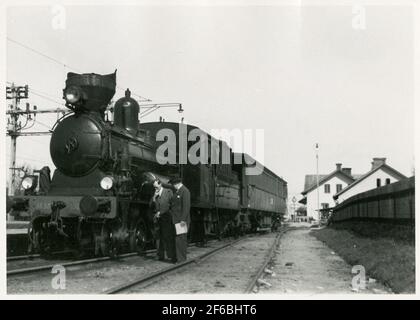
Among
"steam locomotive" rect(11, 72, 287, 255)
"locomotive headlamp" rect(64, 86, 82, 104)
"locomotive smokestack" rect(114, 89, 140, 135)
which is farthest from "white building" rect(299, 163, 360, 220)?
"locomotive headlamp" rect(64, 86, 82, 104)

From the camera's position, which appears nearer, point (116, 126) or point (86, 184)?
point (86, 184)

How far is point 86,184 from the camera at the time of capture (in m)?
10.3

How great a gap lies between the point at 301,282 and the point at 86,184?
16.3 ft

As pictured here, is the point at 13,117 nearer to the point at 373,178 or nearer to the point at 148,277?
the point at 148,277

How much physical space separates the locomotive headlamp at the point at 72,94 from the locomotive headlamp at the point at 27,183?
1.87 m

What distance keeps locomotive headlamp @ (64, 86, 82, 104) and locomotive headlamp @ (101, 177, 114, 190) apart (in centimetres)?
184

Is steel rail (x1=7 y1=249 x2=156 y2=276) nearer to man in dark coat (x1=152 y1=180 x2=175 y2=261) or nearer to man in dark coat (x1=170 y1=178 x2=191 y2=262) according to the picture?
man in dark coat (x1=152 y1=180 x2=175 y2=261)

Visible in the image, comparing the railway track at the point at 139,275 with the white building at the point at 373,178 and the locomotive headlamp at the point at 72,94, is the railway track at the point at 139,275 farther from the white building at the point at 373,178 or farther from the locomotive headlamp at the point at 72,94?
the white building at the point at 373,178

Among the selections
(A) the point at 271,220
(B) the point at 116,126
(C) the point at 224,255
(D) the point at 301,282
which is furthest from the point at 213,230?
(A) the point at 271,220

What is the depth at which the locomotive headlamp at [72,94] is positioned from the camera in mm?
10102

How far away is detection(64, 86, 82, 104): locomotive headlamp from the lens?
10.1m

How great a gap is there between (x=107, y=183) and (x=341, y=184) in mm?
55062
